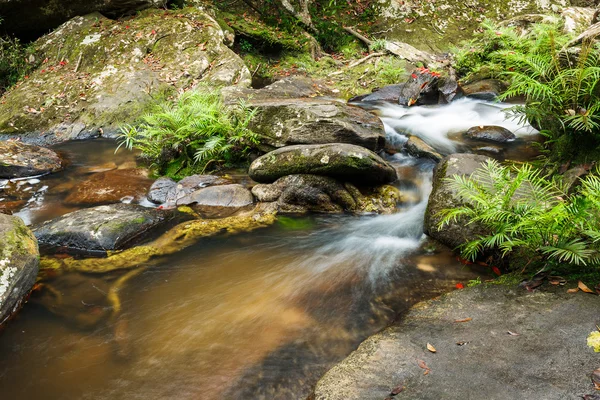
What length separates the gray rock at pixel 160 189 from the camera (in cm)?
647

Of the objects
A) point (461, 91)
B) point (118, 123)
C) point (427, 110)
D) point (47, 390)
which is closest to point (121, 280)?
point (47, 390)

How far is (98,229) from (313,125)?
146 inches

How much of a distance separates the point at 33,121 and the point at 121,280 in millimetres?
7751

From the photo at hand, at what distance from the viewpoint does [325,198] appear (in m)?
5.94

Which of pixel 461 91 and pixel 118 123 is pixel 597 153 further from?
pixel 118 123

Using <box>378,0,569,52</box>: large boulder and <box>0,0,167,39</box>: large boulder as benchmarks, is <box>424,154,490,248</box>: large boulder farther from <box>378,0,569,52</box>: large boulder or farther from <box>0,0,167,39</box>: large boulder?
<box>0,0,167,39</box>: large boulder

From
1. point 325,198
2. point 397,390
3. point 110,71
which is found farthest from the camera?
point 110,71

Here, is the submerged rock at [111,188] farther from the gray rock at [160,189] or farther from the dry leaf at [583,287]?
the dry leaf at [583,287]

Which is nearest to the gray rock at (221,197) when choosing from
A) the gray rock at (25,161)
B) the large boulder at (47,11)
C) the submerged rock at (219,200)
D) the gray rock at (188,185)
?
the submerged rock at (219,200)

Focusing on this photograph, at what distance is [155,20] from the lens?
11977 millimetres

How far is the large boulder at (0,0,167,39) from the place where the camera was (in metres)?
11.5

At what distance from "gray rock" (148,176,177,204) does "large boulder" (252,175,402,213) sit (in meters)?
1.97

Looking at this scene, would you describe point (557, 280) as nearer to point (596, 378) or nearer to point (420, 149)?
point (596, 378)

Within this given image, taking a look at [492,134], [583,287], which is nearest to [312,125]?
[492,134]
